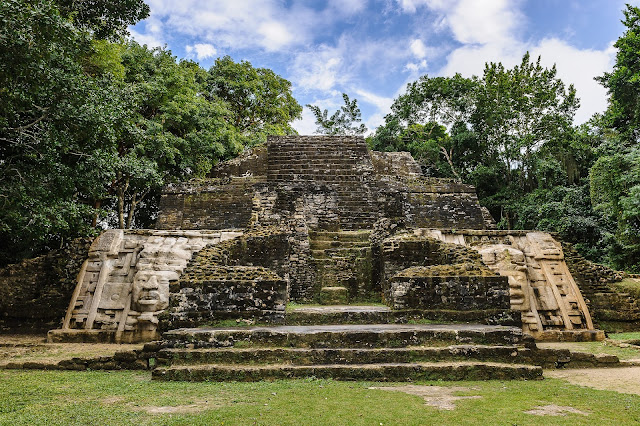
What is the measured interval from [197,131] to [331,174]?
4.96 metres

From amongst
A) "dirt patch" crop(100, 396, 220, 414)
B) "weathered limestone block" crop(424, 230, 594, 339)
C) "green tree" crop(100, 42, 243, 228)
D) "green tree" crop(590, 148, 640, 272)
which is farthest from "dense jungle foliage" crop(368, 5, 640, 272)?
"green tree" crop(100, 42, 243, 228)

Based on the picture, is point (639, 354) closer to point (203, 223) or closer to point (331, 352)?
point (331, 352)

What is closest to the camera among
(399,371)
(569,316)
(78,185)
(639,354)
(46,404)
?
(46,404)

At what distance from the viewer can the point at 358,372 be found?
155 inches

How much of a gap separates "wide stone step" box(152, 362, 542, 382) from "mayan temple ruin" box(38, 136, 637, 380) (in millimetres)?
14

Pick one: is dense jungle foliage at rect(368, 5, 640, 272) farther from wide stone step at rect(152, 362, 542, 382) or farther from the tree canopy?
the tree canopy

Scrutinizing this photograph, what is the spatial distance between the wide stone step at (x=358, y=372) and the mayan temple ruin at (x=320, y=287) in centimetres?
1

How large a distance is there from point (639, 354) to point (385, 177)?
9313mm

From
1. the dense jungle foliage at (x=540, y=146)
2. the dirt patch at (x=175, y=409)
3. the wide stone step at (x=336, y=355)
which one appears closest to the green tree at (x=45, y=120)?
the wide stone step at (x=336, y=355)

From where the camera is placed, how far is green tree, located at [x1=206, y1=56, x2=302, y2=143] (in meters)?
20.9

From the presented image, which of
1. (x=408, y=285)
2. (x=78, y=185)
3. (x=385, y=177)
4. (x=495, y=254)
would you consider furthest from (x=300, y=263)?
(x=385, y=177)

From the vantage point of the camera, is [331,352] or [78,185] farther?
[78,185]

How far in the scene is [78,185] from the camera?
23.6ft

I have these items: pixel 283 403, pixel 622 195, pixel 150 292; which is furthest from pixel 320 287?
pixel 622 195
